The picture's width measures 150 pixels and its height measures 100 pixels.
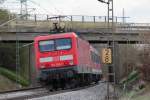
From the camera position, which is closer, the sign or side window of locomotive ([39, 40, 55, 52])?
the sign

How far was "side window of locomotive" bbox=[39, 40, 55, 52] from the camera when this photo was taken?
38172 mm

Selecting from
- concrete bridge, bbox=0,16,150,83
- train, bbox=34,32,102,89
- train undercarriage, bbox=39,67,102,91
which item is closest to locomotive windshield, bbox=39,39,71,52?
train, bbox=34,32,102,89

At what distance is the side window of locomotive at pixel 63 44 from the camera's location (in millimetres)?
37697

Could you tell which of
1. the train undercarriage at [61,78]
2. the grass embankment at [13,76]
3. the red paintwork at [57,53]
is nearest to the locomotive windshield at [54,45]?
the red paintwork at [57,53]

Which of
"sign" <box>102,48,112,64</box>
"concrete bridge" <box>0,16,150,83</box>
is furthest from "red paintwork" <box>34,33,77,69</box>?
"concrete bridge" <box>0,16,150,83</box>

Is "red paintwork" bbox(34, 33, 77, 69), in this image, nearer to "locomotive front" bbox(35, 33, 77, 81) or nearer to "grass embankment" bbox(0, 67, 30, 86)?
"locomotive front" bbox(35, 33, 77, 81)

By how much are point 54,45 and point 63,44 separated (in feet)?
1.99

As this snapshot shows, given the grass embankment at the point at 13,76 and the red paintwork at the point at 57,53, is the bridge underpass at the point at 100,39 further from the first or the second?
the red paintwork at the point at 57,53

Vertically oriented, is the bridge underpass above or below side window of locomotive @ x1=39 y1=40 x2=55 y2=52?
below

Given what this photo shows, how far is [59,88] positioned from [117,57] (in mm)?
21919

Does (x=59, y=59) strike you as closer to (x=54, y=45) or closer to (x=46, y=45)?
(x=54, y=45)

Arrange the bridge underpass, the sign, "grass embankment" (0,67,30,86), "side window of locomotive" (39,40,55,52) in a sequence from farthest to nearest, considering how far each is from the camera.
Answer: "grass embankment" (0,67,30,86) → the bridge underpass → "side window of locomotive" (39,40,55,52) → the sign

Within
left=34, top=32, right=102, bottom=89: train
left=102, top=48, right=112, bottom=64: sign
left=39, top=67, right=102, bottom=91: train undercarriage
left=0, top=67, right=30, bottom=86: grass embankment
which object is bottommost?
left=0, top=67, right=30, bottom=86: grass embankment

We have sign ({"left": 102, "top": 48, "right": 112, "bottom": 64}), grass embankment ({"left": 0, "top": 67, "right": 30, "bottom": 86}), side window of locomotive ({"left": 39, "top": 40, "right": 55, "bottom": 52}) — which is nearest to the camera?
sign ({"left": 102, "top": 48, "right": 112, "bottom": 64})
